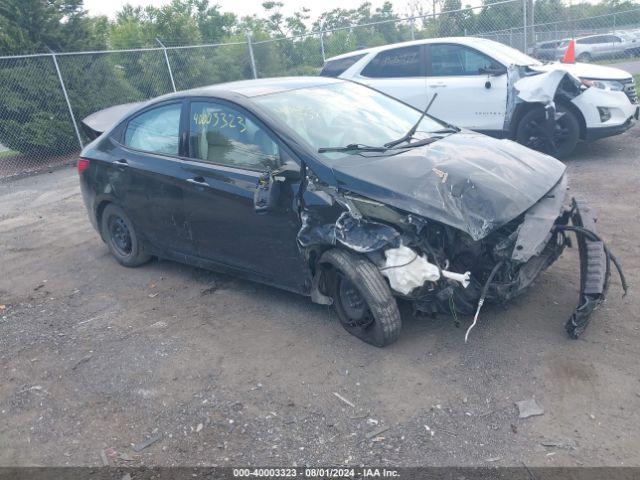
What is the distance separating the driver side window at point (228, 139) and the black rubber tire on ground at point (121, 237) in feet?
4.21

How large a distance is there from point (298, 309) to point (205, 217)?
1042 millimetres

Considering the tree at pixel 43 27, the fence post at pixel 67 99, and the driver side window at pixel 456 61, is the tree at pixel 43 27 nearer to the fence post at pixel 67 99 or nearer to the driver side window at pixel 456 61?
the fence post at pixel 67 99

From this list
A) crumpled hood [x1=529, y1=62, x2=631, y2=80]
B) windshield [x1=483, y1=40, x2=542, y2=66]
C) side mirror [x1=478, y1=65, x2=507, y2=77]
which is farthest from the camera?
windshield [x1=483, y1=40, x2=542, y2=66]

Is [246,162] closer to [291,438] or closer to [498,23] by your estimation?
[291,438]

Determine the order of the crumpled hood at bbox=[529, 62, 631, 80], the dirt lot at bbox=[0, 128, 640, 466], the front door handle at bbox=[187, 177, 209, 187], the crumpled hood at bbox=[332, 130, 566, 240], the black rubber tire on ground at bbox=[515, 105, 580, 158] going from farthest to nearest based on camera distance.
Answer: the crumpled hood at bbox=[529, 62, 631, 80] → the black rubber tire on ground at bbox=[515, 105, 580, 158] → the front door handle at bbox=[187, 177, 209, 187] → the crumpled hood at bbox=[332, 130, 566, 240] → the dirt lot at bbox=[0, 128, 640, 466]

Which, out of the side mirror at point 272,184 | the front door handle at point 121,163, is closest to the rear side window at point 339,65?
the front door handle at point 121,163

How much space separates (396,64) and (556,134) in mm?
2730

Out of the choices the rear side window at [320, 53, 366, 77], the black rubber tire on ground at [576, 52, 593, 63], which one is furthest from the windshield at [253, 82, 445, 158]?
the black rubber tire on ground at [576, 52, 593, 63]

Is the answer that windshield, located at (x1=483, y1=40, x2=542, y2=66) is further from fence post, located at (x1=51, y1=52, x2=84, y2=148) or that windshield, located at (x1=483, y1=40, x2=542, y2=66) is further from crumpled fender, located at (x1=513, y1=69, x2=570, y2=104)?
fence post, located at (x1=51, y1=52, x2=84, y2=148)

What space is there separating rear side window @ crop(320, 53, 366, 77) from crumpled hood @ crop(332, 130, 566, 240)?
5.75 m

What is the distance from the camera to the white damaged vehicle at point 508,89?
25.0 ft

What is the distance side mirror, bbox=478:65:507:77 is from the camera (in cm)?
804

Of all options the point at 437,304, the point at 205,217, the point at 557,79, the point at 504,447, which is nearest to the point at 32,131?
the point at 205,217

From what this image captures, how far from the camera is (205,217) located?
15.1 feet
